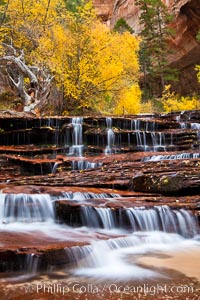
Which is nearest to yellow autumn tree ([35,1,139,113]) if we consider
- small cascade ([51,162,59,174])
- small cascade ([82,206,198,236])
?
small cascade ([51,162,59,174])

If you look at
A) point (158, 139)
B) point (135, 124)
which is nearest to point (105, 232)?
point (158, 139)

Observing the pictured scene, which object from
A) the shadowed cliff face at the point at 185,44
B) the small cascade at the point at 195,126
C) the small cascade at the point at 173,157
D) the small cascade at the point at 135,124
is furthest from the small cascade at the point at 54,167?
the shadowed cliff face at the point at 185,44

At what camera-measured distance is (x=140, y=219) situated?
24.8 ft

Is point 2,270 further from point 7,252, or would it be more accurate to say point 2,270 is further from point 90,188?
point 90,188

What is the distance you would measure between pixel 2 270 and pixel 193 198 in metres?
5.29

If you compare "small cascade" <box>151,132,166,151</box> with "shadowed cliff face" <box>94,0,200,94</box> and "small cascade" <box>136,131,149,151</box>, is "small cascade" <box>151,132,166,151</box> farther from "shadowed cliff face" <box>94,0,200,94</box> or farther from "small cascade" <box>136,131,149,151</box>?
"shadowed cliff face" <box>94,0,200,94</box>

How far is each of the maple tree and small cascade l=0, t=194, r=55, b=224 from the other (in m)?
13.7

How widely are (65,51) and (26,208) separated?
16493 mm

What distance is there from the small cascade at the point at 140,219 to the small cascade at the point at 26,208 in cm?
105

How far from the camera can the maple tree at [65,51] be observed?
72.1 feet

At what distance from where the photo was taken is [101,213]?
300 inches

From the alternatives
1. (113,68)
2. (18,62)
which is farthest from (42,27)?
(113,68)

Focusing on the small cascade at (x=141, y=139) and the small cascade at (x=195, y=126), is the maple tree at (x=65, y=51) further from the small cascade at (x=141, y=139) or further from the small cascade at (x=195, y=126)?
the small cascade at (x=195, y=126)

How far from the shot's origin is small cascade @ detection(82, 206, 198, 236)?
7512mm
